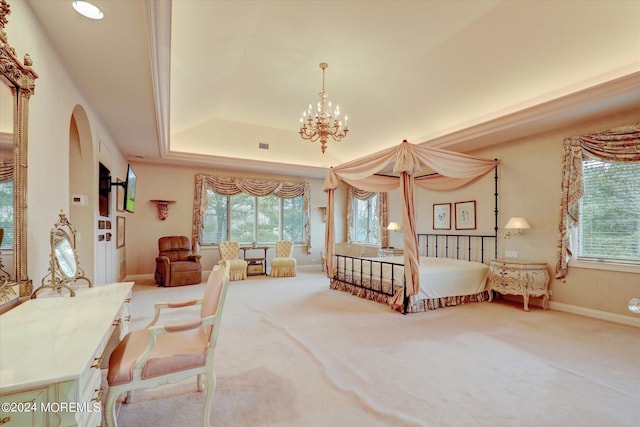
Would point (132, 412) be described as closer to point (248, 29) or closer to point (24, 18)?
point (24, 18)

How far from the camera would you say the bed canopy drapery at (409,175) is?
14.3 feet

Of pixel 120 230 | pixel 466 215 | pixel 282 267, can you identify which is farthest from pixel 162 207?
pixel 466 215

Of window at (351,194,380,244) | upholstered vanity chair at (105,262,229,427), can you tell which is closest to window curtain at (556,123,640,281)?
window at (351,194,380,244)

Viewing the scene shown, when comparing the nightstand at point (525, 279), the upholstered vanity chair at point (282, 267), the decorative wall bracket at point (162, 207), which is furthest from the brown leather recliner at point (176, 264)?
the nightstand at point (525, 279)

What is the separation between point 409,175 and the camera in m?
4.46

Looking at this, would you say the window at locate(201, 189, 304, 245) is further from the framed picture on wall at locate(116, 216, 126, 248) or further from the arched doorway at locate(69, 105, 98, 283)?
the arched doorway at locate(69, 105, 98, 283)

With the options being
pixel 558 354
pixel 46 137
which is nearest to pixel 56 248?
pixel 46 137

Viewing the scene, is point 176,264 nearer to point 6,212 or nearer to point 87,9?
point 6,212

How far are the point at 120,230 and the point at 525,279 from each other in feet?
24.0

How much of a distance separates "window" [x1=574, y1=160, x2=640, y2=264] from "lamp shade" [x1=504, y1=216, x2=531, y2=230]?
2.06ft

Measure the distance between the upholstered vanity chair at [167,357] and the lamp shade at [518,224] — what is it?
453 centimetres

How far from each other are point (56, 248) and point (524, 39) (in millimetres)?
5294

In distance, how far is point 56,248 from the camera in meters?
2.23

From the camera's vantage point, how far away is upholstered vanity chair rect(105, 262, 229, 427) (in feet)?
5.56
